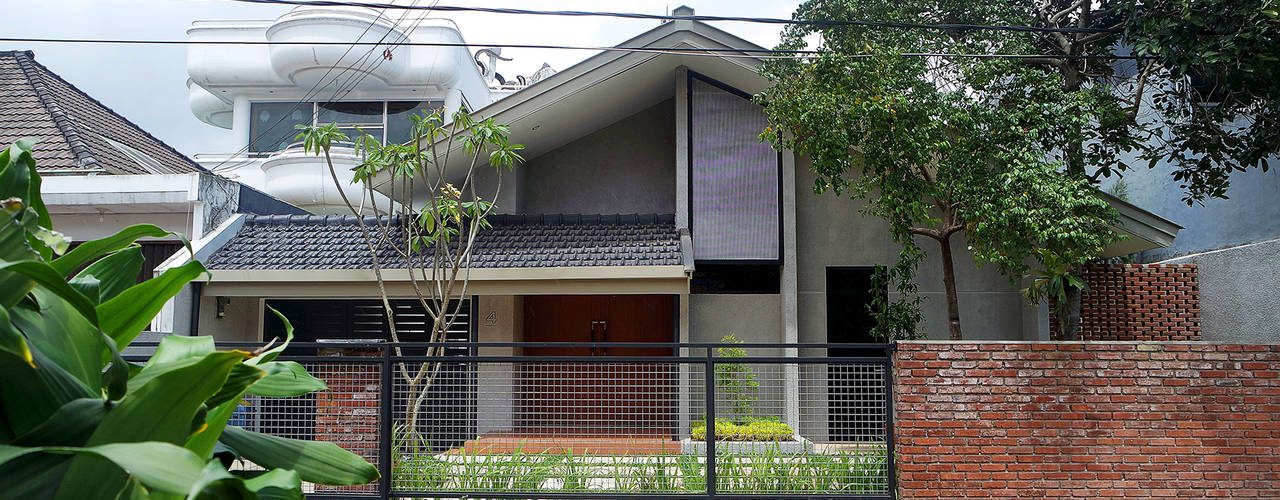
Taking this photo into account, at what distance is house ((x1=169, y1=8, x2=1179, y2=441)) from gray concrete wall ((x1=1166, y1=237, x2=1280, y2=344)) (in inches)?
30.7

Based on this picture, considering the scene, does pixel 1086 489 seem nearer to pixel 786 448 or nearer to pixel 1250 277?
pixel 786 448

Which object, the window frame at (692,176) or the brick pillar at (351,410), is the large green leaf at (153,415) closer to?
the brick pillar at (351,410)

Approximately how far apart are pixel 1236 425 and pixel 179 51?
2454cm

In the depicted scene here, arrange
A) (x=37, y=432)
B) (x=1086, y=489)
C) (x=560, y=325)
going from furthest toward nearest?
1. (x=560, y=325)
2. (x=1086, y=489)
3. (x=37, y=432)

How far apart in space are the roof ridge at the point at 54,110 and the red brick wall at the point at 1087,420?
11.8 m

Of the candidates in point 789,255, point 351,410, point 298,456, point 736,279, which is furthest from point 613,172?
point 298,456

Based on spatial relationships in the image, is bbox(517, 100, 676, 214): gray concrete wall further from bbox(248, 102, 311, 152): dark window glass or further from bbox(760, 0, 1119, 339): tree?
bbox(248, 102, 311, 152): dark window glass

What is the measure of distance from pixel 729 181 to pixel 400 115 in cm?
1092

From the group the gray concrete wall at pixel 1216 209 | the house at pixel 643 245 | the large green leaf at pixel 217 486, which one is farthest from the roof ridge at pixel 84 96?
the gray concrete wall at pixel 1216 209

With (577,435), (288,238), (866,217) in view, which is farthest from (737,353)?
(288,238)

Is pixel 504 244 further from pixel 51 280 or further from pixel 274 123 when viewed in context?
pixel 274 123

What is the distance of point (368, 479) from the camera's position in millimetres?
1588

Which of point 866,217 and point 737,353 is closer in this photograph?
point 737,353

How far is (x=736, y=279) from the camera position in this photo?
12.3 meters
